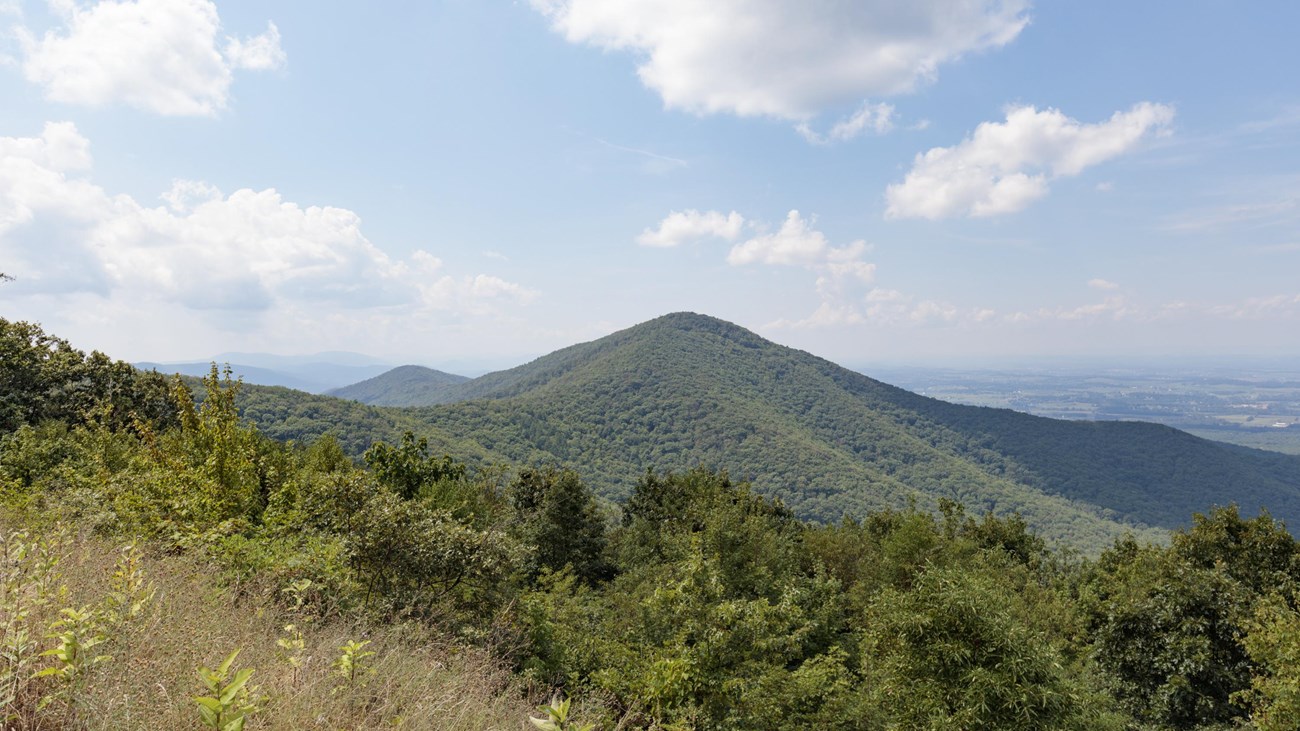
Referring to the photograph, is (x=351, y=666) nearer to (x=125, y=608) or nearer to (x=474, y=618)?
(x=125, y=608)

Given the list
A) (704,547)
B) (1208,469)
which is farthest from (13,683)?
(1208,469)

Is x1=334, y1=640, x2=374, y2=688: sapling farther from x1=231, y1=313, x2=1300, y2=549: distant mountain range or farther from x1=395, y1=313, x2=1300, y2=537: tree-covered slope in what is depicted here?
x1=395, y1=313, x2=1300, y2=537: tree-covered slope

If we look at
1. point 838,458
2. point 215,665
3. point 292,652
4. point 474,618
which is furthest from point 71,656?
point 838,458

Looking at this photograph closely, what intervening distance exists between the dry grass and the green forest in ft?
0.09

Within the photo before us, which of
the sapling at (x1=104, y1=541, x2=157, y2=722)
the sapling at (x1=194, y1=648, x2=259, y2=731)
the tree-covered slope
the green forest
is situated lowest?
the tree-covered slope

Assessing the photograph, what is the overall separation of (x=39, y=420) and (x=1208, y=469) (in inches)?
10523

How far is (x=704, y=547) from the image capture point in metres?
20.2

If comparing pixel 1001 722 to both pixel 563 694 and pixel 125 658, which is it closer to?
pixel 563 694

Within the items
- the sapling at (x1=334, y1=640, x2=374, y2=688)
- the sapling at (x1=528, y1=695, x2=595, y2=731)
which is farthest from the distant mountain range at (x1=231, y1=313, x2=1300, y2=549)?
the sapling at (x1=528, y1=695, x2=595, y2=731)

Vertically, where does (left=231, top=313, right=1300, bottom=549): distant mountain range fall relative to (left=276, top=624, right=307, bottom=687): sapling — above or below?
below

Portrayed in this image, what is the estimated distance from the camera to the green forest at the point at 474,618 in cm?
369

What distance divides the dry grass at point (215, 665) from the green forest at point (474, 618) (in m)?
0.03

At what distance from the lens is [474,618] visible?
10.4 meters

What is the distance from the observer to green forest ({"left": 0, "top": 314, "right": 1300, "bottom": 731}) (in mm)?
3693
